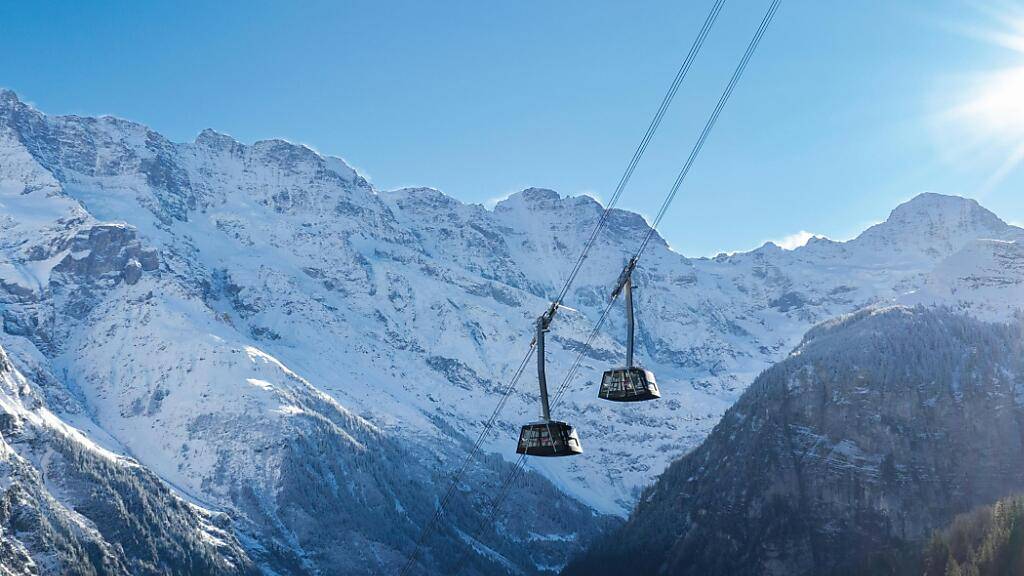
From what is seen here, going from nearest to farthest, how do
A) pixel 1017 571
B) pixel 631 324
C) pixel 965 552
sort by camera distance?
pixel 631 324, pixel 1017 571, pixel 965 552

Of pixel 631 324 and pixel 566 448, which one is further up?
pixel 631 324

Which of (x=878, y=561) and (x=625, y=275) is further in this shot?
(x=878, y=561)

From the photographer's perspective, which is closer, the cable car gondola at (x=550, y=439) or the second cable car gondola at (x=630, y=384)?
the cable car gondola at (x=550, y=439)

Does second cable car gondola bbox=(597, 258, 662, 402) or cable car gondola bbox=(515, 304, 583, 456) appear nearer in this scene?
cable car gondola bbox=(515, 304, 583, 456)

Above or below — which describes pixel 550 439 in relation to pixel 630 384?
below

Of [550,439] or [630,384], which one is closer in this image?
[550,439]

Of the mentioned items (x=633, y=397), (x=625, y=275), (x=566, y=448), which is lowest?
(x=566, y=448)

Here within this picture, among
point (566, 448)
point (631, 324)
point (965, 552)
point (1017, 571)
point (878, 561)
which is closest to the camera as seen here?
point (631, 324)

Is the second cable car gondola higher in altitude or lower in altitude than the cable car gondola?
higher

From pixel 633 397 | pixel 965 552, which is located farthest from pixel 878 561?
pixel 633 397

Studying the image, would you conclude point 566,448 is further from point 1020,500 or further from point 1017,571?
point 1020,500

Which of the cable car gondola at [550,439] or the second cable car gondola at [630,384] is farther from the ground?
the second cable car gondola at [630,384]
